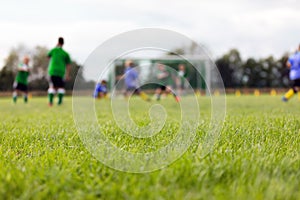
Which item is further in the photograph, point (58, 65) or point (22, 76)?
point (22, 76)

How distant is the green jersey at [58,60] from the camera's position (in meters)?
10.2

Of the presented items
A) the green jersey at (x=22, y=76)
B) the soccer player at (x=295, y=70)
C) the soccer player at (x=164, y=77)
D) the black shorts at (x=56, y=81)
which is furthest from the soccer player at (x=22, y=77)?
the soccer player at (x=295, y=70)

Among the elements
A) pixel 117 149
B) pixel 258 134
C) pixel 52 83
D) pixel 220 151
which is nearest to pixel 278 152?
pixel 220 151

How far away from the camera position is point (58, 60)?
33.8 feet

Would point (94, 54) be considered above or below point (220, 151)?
above

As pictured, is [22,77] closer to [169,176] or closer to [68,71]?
[68,71]

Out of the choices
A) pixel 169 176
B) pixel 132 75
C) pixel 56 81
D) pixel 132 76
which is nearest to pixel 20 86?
pixel 56 81

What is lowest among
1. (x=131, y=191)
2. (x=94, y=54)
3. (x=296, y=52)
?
(x=131, y=191)

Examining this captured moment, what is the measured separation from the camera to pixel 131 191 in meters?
1.84

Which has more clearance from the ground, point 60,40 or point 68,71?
point 60,40

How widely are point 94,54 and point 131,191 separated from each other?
1293 millimetres

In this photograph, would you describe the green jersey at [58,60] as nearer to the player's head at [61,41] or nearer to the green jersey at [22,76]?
the player's head at [61,41]

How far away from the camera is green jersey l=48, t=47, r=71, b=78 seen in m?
10.2

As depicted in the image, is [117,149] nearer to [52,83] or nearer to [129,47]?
[129,47]
